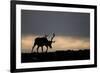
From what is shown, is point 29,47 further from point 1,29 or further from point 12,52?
point 1,29

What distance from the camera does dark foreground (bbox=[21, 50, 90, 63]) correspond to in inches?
68.0

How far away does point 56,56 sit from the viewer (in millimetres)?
1807

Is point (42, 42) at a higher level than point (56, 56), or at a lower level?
higher

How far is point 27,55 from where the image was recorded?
5.65 ft

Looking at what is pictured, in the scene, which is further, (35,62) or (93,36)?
(93,36)

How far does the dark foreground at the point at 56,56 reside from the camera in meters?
1.73

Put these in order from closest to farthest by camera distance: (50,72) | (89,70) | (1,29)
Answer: (1,29) → (50,72) → (89,70)

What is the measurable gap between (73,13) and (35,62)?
21.6 inches

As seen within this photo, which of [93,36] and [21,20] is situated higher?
[21,20]

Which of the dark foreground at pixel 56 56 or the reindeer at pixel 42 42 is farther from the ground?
the reindeer at pixel 42 42

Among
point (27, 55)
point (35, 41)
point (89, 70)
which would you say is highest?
point (35, 41)

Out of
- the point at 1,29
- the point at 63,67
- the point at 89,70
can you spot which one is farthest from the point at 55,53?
the point at 1,29

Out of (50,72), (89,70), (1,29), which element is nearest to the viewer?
(1,29)

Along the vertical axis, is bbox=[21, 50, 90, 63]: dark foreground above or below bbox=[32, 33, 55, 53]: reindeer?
below
